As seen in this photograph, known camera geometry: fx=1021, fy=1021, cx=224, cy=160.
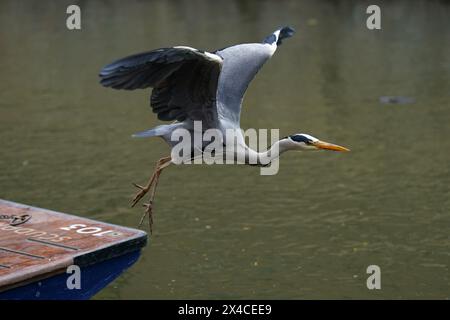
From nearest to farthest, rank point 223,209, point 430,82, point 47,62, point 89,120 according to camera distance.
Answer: point 223,209
point 89,120
point 430,82
point 47,62

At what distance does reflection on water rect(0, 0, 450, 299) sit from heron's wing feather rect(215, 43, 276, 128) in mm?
2822

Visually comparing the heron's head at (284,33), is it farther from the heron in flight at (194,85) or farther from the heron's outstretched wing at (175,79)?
the heron's outstretched wing at (175,79)

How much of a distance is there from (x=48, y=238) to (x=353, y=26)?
765 inches

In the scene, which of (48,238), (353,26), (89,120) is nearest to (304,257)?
(48,238)

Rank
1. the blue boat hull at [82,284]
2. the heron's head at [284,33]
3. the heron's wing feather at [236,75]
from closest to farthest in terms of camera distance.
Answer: the blue boat hull at [82,284] < the heron's wing feather at [236,75] < the heron's head at [284,33]

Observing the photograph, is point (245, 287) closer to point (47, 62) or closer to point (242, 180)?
point (242, 180)

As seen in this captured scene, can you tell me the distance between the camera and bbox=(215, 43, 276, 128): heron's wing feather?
8555 millimetres

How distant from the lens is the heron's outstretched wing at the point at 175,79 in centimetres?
752

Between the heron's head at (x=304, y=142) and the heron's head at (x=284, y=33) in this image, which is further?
the heron's head at (x=284, y=33)

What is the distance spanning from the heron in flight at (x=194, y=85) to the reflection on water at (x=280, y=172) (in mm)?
2818

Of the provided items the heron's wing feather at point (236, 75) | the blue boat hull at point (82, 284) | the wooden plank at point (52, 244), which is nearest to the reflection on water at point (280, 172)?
the wooden plank at point (52, 244)

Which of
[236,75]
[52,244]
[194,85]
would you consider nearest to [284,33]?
[236,75]

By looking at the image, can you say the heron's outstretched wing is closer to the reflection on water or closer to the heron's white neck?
the heron's white neck

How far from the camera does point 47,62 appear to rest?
891 inches
